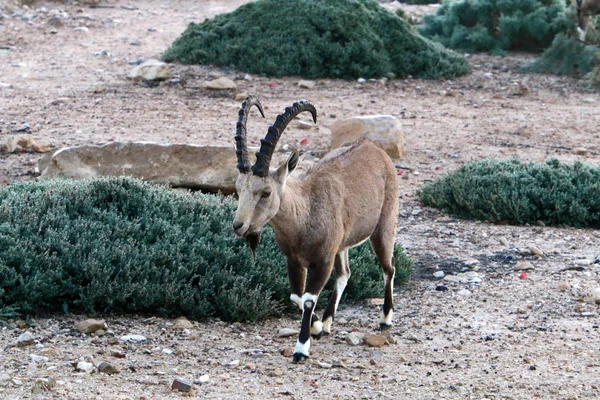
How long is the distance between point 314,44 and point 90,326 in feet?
37.9

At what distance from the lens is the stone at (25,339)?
6.83m

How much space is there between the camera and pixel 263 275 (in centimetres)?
823

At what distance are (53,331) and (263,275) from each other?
185 centimetres

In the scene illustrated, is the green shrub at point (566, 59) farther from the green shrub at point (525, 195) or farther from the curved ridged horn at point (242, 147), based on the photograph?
the curved ridged horn at point (242, 147)

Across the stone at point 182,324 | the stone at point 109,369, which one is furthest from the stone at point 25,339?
the stone at point 182,324

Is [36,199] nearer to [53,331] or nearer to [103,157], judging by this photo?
[53,331]

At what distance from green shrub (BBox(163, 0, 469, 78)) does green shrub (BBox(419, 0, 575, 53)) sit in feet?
7.82

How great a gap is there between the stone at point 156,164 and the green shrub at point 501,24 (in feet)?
38.2

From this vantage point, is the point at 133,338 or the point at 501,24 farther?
the point at 501,24

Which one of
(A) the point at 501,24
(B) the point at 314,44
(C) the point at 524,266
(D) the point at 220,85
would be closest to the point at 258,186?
(C) the point at 524,266

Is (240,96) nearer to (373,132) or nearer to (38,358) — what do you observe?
(373,132)

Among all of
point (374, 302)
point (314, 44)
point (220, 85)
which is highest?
point (314, 44)

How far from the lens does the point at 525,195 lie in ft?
36.1

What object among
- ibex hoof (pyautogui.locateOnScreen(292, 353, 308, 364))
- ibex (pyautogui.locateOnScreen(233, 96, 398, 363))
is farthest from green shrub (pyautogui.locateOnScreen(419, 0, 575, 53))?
ibex hoof (pyautogui.locateOnScreen(292, 353, 308, 364))
